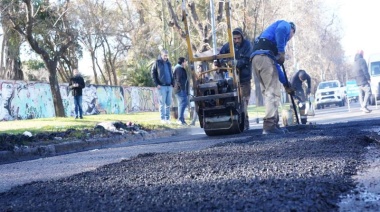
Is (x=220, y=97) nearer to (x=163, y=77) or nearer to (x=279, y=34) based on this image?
(x=279, y=34)

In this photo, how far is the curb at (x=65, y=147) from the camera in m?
10.7

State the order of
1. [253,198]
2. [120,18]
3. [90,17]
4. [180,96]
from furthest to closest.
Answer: [120,18] < [90,17] < [180,96] < [253,198]

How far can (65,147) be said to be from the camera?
1230 cm

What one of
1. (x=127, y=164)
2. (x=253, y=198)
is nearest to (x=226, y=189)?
(x=253, y=198)

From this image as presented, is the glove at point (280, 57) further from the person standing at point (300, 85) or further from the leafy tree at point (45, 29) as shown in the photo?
the leafy tree at point (45, 29)

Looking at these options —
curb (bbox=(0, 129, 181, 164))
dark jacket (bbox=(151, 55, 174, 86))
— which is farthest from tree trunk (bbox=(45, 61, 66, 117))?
curb (bbox=(0, 129, 181, 164))

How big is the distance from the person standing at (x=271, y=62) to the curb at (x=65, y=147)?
4.07 meters

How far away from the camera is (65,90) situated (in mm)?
38781

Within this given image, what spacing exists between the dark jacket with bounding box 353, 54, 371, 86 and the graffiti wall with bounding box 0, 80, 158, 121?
729 inches

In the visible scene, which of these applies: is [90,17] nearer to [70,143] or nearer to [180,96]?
[180,96]

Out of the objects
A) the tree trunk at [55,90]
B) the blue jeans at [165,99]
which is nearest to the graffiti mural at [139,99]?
the tree trunk at [55,90]

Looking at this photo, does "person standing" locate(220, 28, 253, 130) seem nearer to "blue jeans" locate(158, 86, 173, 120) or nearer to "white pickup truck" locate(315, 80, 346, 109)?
"blue jeans" locate(158, 86, 173, 120)

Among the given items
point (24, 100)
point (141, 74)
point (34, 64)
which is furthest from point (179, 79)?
point (141, 74)

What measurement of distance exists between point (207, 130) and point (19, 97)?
2250 centimetres
